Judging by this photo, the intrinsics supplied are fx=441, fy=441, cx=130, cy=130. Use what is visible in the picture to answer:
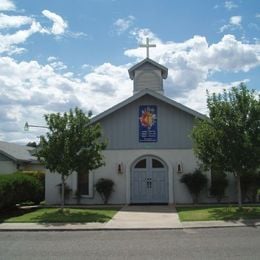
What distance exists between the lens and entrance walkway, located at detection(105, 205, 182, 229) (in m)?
14.7

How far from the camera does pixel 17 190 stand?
1945 centimetres

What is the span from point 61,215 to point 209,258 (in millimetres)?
9110

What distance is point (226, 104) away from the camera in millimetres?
17203

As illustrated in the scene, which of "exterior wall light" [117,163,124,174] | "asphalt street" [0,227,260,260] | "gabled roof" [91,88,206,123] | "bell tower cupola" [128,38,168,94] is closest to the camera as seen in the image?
"asphalt street" [0,227,260,260]

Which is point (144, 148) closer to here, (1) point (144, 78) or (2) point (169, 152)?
(2) point (169, 152)

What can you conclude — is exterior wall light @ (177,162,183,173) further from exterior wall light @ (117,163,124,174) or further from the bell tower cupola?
the bell tower cupola

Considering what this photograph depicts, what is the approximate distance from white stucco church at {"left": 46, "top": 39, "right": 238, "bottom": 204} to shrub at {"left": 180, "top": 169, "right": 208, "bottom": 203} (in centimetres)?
41

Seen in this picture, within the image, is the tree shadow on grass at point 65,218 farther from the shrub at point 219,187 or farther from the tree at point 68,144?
the shrub at point 219,187

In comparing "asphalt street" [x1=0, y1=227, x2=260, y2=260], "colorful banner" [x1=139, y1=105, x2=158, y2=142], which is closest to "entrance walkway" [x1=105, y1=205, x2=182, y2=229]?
"asphalt street" [x1=0, y1=227, x2=260, y2=260]

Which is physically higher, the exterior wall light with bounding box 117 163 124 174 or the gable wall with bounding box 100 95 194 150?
the gable wall with bounding box 100 95 194 150

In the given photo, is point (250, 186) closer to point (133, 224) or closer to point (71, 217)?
point (133, 224)

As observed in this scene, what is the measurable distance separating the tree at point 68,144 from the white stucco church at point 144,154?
459cm

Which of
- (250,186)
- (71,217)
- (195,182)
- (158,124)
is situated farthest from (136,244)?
(158,124)

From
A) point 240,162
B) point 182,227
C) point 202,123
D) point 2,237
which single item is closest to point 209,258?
point 182,227
